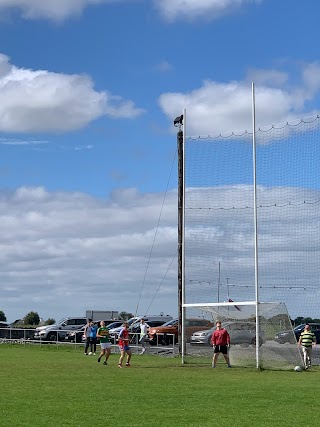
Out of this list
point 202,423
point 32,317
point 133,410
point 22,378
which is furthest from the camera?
point 32,317

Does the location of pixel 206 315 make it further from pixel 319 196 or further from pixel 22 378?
pixel 22 378

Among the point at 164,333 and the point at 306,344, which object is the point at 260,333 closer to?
the point at 306,344

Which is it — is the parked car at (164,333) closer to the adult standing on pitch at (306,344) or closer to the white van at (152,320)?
the white van at (152,320)

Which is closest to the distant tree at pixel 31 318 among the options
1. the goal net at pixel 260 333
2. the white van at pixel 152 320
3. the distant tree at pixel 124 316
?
the distant tree at pixel 124 316

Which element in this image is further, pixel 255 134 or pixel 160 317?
pixel 160 317

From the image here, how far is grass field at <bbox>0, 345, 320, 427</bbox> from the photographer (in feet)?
48.1

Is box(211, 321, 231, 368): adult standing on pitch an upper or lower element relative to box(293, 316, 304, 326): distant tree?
lower

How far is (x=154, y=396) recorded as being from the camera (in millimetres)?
18688

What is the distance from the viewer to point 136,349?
42.8 metres

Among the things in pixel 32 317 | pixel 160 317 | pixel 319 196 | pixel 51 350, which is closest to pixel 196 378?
pixel 319 196

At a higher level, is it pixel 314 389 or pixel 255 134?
pixel 255 134

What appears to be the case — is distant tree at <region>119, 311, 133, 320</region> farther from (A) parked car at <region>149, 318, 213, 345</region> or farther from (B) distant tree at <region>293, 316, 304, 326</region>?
(B) distant tree at <region>293, 316, 304, 326</region>

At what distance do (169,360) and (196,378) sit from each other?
1076 centimetres

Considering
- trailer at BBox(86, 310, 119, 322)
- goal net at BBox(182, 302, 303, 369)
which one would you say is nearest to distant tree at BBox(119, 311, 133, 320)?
trailer at BBox(86, 310, 119, 322)
